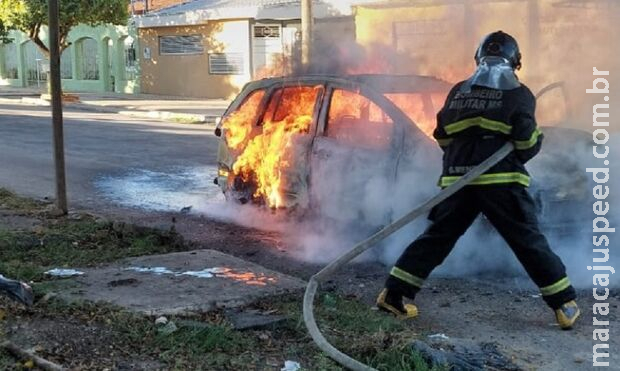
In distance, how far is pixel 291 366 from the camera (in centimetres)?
394

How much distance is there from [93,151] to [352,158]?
8.49 metres

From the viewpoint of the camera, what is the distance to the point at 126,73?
1299 inches

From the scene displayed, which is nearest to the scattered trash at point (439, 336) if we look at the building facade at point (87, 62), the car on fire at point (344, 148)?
the car on fire at point (344, 148)

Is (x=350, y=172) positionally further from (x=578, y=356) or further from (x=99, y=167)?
(x=99, y=167)

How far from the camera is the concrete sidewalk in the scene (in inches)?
843

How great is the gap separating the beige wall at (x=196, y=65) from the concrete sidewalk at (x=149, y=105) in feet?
2.41

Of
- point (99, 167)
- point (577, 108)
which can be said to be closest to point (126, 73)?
point (99, 167)

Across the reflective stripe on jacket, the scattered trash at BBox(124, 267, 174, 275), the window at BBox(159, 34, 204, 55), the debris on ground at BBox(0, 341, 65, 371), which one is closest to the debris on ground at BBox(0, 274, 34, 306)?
the debris on ground at BBox(0, 341, 65, 371)

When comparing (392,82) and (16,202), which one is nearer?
(392,82)

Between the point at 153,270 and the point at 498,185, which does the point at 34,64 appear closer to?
the point at 153,270

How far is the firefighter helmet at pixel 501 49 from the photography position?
16.1 feet

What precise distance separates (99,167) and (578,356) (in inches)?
366

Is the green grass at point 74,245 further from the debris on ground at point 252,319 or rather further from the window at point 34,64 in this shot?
the window at point 34,64

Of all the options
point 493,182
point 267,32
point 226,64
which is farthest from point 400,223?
point 226,64
